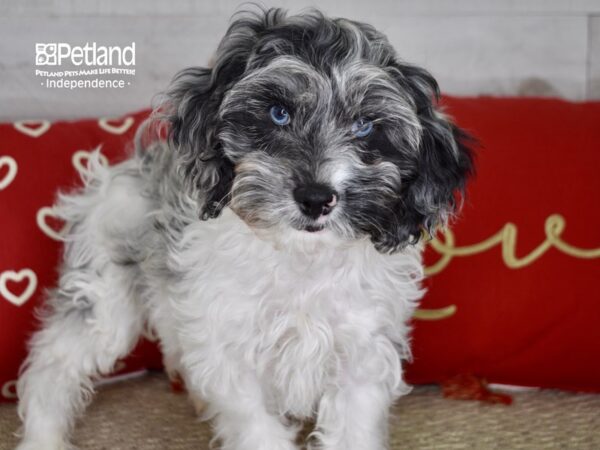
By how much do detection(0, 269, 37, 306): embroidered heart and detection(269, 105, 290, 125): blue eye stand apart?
1364 mm

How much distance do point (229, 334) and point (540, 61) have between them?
2.18 meters

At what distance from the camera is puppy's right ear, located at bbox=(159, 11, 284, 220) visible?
2414 millimetres

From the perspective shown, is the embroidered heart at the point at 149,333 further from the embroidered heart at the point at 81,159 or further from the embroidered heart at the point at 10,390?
the embroidered heart at the point at 81,159

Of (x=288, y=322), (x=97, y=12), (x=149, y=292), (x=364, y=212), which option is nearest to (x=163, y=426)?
(x=149, y=292)

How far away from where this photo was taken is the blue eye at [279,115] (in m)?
2.34

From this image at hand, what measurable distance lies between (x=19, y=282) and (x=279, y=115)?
4.58ft

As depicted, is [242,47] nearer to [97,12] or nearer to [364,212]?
[364,212]

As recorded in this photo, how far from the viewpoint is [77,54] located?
12.9 feet

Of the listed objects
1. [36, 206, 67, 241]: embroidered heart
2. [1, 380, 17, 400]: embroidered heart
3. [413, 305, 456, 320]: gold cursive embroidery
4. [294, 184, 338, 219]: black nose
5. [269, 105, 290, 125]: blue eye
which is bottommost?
[1, 380, 17, 400]: embroidered heart

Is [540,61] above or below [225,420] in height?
above

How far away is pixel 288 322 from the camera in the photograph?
2658mm

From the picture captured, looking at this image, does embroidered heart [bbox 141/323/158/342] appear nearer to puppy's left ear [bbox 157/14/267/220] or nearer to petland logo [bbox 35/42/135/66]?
puppy's left ear [bbox 157/14/267/220]

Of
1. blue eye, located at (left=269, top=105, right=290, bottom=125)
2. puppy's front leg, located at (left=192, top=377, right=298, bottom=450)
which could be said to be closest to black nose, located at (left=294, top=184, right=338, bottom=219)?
blue eye, located at (left=269, top=105, right=290, bottom=125)

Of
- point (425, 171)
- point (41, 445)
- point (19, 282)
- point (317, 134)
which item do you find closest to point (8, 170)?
point (19, 282)
